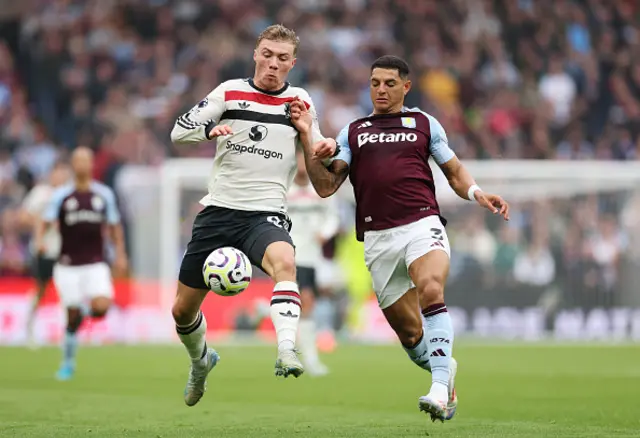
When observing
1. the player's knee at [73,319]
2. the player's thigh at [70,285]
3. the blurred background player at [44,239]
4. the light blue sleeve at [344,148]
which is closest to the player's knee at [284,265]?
the light blue sleeve at [344,148]

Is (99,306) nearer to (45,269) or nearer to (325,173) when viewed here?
(45,269)

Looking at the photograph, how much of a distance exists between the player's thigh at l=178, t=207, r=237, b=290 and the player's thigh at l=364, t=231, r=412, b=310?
103 cm

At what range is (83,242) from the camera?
48.5ft

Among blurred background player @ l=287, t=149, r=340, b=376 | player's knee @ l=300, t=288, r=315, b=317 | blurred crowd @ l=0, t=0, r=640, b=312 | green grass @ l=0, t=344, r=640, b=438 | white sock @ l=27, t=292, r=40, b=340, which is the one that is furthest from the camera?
blurred crowd @ l=0, t=0, r=640, b=312

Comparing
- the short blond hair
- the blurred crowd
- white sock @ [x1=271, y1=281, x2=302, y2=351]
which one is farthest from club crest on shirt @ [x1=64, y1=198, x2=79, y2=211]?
the blurred crowd

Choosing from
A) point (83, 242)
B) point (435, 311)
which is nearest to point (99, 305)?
point (83, 242)

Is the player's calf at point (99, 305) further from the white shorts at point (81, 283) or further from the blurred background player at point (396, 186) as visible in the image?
the blurred background player at point (396, 186)

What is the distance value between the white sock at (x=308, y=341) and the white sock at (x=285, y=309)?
6.72 m

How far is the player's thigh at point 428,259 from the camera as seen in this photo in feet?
28.0

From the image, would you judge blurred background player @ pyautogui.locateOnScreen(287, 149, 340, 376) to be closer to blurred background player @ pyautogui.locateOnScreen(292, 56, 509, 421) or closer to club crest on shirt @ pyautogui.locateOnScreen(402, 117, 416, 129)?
blurred background player @ pyautogui.locateOnScreen(292, 56, 509, 421)

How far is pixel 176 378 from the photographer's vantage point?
13750 mm

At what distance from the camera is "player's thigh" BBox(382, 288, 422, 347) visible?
913 cm

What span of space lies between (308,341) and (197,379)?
564 cm

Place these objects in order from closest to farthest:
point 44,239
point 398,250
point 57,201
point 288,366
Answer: point 288,366, point 398,250, point 57,201, point 44,239
